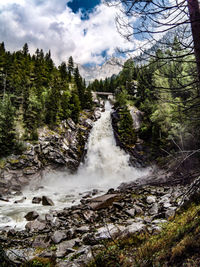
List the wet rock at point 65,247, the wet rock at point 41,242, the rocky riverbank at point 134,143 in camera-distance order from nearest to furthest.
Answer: the wet rock at point 65,247 → the wet rock at point 41,242 → the rocky riverbank at point 134,143

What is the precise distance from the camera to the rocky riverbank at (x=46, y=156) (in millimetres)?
17484

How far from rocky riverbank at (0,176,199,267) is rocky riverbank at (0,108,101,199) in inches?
371

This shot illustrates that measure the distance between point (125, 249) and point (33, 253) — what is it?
11.8 ft

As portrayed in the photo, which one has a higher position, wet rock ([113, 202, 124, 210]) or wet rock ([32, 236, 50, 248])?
wet rock ([32, 236, 50, 248])

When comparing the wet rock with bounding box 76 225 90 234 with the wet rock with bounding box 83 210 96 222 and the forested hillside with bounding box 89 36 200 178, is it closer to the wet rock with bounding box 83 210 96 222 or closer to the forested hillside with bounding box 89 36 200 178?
the wet rock with bounding box 83 210 96 222

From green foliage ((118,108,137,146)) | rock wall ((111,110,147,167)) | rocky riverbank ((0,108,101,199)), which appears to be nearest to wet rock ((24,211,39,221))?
rocky riverbank ((0,108,101,199))

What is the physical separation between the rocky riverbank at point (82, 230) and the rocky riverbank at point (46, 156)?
9.43 meters

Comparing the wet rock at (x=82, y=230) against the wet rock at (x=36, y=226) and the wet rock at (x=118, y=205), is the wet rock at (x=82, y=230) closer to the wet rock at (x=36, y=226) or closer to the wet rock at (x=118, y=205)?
the wet rock at (x=36, y=226)

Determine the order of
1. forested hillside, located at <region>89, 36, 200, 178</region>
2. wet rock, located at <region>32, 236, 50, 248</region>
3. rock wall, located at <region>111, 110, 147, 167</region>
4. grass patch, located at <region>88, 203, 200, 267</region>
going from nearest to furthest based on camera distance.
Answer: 1. grass patch, located at <region>88, 203, 200, 267</region>
2. forested hillside, located at <region>89, 36, 200, 178</region>
3. wet rock, located at <region>32, 236, 50, 248</region>
4. rock wall, located at <region>111, 110, 147, 167</region>

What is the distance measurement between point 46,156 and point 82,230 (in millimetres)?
16089

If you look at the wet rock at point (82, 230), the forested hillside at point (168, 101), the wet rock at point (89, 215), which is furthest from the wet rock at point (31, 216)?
the forested hillside at point (168, 101)

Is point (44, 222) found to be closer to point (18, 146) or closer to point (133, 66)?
point (133, 66)

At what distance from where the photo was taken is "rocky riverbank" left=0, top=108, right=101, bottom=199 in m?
17.5

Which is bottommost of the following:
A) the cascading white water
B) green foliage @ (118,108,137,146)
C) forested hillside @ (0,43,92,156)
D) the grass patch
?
the cascading white water
